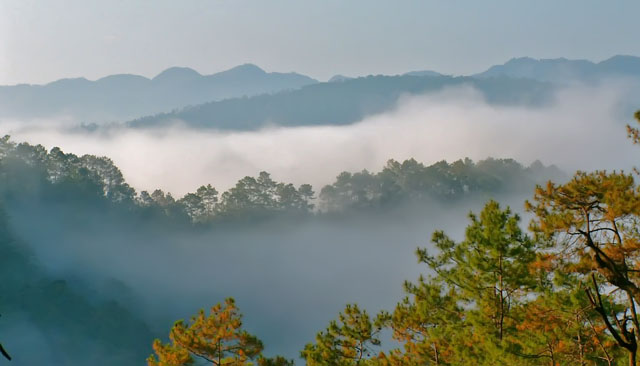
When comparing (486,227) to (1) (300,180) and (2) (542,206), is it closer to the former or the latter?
(2) (542,206)

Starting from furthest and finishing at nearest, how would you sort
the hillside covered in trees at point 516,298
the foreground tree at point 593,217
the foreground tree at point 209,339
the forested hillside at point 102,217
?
the forested hillside at point 102,217 → the foreground tree at point 209,339 → the hillside covered in trees at point 516,298 → the foreground tree at point 593,217

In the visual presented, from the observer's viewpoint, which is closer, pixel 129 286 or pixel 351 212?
pixel 129 286

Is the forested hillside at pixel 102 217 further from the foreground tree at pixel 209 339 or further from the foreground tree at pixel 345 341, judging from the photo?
the foreground tree at pixel 345 341

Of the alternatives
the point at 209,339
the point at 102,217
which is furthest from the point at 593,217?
the point at 102,217

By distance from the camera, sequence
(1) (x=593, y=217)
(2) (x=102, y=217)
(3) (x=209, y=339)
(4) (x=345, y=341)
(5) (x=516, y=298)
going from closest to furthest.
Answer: (1) (x=593, y=217) < (5) (x=516, y=298) < (3) (x=209, y=339) < (4) (x=345, y=341) < (2) (x=102, y=217)

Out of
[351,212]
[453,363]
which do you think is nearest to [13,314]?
[453,363]

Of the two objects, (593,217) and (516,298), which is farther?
(516,298)

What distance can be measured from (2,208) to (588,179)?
5592 cm

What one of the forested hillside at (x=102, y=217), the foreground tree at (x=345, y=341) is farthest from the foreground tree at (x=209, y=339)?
the forested hillside at (x=102, y=217)

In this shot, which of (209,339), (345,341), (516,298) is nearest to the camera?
(516,298)

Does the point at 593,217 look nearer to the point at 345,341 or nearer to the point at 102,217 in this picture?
the point at 345,341

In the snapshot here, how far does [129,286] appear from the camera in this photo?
5659 centimetres

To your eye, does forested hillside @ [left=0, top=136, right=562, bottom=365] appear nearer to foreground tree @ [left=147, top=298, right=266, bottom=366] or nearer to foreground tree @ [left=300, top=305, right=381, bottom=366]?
foreground tree @ [left=147, top=298, right=266, bottom=366]

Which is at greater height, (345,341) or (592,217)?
(345,341)
